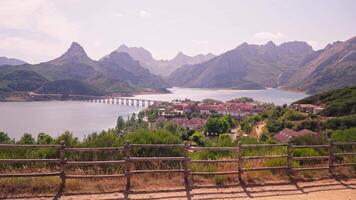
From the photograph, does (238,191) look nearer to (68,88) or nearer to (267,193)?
(267,193)

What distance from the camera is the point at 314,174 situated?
969 centimetres

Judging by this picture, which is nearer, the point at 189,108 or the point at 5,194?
the point at 5,194

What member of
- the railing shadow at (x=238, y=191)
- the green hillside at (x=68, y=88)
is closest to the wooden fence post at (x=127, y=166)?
the railing shadow at (x=238, y=191)

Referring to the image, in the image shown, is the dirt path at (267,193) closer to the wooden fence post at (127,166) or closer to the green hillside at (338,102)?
the wooden fence post at (127,166)

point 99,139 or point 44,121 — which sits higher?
point 99,139

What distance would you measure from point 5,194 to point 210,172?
4.73 meters

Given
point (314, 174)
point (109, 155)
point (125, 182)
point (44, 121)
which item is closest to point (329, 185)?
point (314, 174)

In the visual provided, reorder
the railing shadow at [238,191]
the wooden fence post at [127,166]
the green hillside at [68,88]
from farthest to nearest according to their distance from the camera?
the green hillside at [68,88]
the wooden fence post at [127,166]
the railing shadow at [238,191]

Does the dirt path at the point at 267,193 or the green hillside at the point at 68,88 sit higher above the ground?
the green hillside at the point at 68,88

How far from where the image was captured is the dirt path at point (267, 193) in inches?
302

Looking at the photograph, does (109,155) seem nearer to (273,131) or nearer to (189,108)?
(273,131)

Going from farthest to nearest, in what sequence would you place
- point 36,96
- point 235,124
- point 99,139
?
point 36,96, point 235,124, point 99,139

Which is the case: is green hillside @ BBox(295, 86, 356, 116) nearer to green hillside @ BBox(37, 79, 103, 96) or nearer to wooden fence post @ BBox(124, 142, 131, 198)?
wooden fence post @ BBox(124, 142, 131, 198)

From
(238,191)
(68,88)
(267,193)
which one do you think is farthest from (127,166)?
(68,88)
